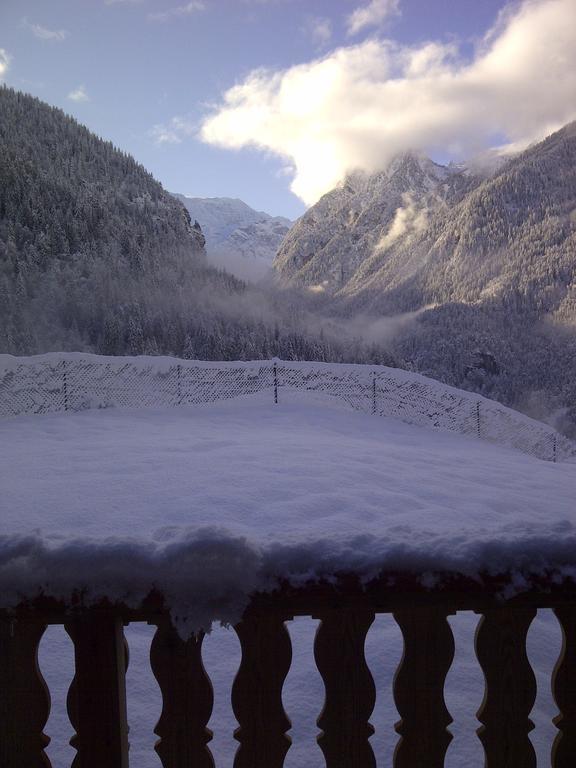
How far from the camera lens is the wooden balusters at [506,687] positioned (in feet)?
4.45

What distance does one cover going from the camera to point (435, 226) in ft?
602

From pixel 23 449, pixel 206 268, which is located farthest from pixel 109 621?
pixel 206 268

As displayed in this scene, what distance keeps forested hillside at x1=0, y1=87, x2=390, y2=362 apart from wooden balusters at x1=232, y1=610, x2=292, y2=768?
4688 centimetres

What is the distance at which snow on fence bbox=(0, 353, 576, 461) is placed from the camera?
12.4 metres

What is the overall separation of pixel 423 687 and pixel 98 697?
32.8 inches

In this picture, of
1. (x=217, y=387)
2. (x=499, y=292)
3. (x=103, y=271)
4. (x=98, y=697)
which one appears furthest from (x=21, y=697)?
(x=499, y=292)

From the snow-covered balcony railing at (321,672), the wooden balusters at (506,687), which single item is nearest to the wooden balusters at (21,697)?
the snow-covered balcony railing at (321,672)

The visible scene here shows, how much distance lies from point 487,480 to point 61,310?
49965mm

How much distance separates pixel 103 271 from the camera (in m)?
54.8

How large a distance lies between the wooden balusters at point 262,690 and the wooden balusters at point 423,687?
30 centimetres

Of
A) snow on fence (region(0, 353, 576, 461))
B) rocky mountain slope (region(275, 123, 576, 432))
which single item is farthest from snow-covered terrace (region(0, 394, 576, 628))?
rocky mountain slope (region(275, 123, 576, 432))

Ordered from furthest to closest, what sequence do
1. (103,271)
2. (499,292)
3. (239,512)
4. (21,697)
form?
(499,292)
(103,271)
(239,512)
(21,697)

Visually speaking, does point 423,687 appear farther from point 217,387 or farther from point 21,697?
point 217,387

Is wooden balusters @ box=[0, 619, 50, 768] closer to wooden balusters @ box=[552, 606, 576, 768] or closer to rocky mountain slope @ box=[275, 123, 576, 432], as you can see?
wooden balusters @ box=[552, 606, 576, 768]
